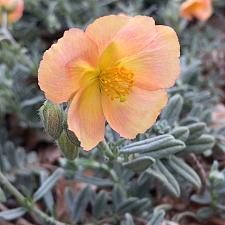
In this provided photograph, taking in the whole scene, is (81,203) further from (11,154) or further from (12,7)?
(12,7)

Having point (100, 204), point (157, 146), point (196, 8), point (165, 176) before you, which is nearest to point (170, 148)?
point (157, 146)

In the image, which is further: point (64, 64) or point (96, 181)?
point (96, 181)

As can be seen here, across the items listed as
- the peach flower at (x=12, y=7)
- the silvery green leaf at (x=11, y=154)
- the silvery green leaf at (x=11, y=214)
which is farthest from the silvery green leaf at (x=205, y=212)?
the peach flower at (x=12, y=7)

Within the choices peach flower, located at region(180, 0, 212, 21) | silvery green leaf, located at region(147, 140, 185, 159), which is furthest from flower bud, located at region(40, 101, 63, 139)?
peach flower, located at region(180, 0, 212, 21)

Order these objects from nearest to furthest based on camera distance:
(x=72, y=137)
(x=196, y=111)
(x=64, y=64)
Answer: (x=64, y=64) < (x=72, y=137) < (x=196, y=111)

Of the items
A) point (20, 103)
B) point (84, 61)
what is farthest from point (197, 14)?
point (84, 61)

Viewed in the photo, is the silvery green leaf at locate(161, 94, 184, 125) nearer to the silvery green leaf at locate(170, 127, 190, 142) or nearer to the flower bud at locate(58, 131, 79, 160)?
the silvery green leaf at locate(170, 127, 190, 142)

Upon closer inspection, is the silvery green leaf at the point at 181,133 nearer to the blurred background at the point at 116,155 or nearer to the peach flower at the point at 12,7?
the blurred background at the point at 116,155

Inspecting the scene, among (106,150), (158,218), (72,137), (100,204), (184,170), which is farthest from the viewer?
(100,204)
